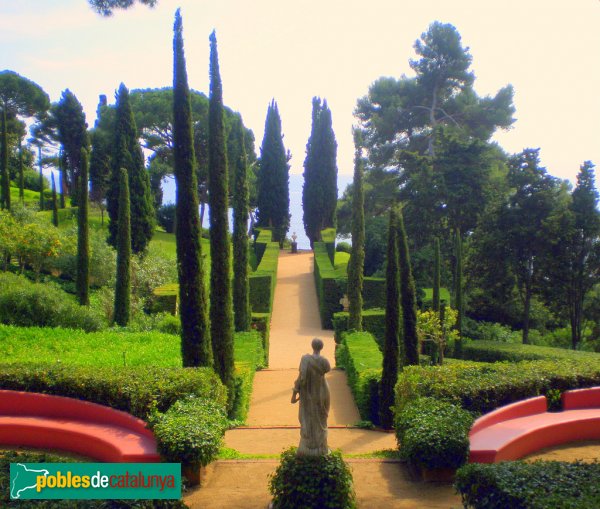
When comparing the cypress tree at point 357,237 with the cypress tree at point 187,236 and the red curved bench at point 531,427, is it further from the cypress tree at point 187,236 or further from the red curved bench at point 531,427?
the red curved bench at point 531,427

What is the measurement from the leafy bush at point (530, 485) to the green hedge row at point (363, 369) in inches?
278

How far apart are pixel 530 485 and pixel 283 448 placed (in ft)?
11.8

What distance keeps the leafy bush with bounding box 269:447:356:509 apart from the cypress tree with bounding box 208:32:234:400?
620 centimetres

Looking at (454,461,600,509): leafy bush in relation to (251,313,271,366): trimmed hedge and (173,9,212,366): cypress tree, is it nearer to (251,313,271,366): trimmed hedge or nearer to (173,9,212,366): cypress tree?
(173,9,212,366): cypress tree

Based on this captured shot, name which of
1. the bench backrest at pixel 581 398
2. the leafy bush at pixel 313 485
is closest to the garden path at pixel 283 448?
the leafy bush at pixel 313 485

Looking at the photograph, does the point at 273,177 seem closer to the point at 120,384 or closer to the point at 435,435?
the point at 120,384

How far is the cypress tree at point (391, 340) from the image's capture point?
1455cm

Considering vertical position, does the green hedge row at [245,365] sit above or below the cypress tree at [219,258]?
below

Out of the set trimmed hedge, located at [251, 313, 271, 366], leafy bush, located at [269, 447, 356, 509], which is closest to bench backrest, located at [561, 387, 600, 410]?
leafy bush, located at [269, 447, 356, 509]

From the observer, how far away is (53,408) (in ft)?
38.1

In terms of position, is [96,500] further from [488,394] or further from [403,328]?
[403,328]

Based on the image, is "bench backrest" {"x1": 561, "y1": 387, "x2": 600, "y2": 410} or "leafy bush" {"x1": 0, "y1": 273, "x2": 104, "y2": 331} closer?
"bench backrest" {"x1": 561, "y1": 387, "x2": 600, "y2": 410}

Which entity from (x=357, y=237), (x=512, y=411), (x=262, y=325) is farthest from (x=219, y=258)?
(x=357, y=237)

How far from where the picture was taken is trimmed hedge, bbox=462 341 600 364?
22.3 m
